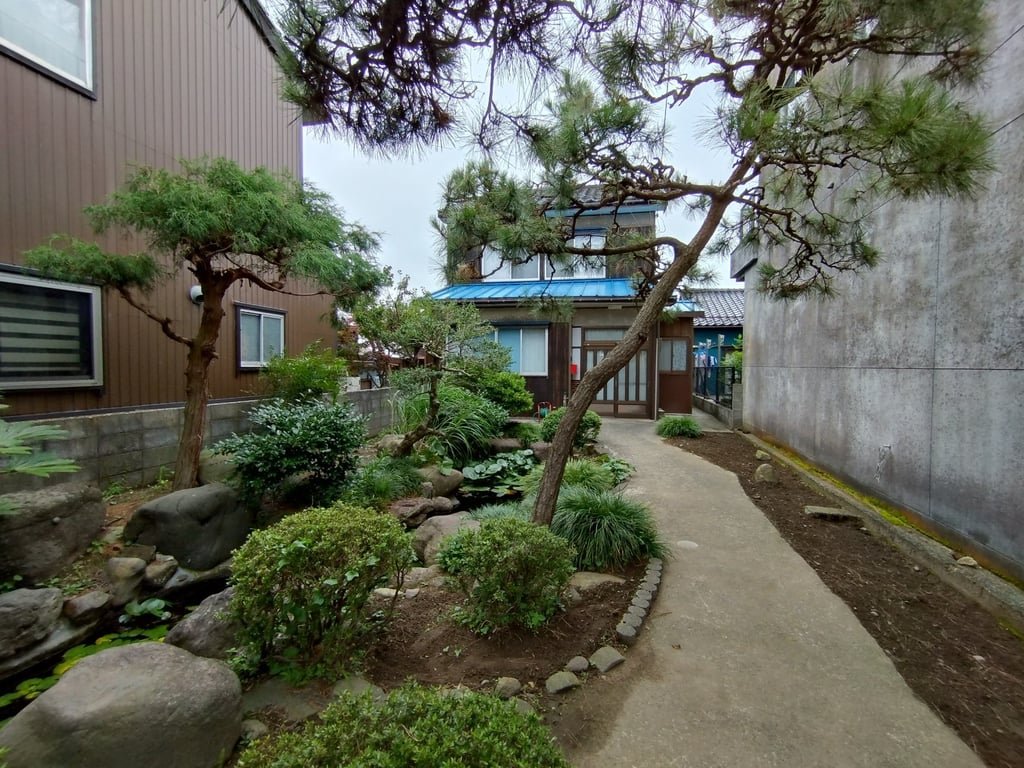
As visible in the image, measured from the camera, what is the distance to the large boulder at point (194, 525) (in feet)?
12.4

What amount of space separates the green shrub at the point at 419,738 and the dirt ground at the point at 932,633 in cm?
199

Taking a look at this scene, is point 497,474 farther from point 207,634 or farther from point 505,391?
point 207,634

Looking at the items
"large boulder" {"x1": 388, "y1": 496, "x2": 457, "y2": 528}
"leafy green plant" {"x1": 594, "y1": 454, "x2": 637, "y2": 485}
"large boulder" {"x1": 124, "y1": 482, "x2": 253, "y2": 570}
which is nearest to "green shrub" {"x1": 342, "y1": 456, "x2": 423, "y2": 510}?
"large boulder" {"x1": 388, "y1": 496, "x2": 457, "y2": 528}

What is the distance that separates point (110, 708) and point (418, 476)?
4.00m

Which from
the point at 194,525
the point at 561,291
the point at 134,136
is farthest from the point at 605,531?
the point at 561,291

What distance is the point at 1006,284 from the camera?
3160 mm

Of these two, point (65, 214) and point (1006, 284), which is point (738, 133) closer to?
point (1006, 284)

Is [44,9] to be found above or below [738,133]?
above

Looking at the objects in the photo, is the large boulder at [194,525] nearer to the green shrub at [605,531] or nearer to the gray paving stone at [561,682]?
the green shrub at [605,531]

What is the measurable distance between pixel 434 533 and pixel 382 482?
4.08 feet

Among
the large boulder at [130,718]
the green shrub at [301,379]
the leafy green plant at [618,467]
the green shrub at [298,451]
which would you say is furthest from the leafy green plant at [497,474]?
the large boulder at [130,718]

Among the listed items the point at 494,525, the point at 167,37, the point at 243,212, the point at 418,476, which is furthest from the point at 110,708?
the point at 167,37

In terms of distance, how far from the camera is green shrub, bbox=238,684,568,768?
125cm

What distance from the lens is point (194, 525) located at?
3.91 metres
